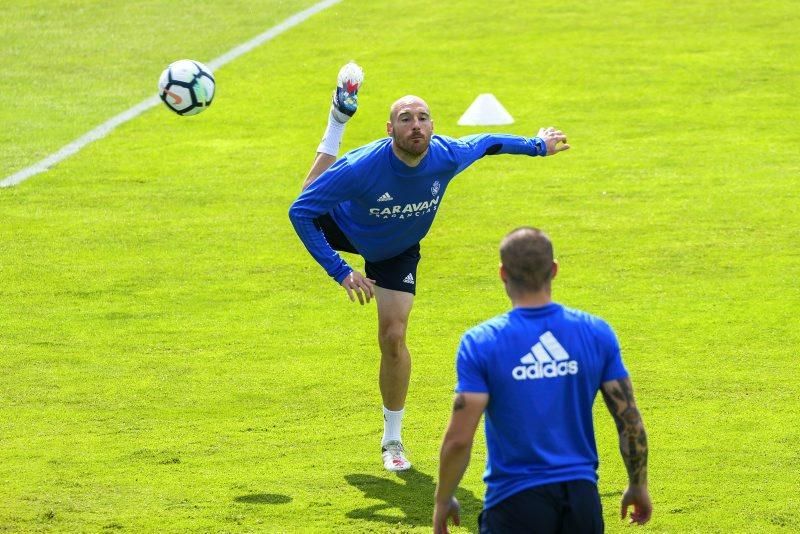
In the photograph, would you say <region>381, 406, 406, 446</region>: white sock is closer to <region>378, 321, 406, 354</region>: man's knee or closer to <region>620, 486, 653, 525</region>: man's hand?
<region>378, 321, 406, 354</region>: man's knee

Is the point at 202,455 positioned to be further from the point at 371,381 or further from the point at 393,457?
the point at 371,381

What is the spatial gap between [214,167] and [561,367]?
14104 millimetres

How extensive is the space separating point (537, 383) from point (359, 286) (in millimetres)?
2924

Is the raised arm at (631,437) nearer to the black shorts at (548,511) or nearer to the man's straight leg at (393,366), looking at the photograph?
the black shorts at (548,511)

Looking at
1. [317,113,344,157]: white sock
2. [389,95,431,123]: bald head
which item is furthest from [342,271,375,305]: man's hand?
[317,113,344,157]: white sock

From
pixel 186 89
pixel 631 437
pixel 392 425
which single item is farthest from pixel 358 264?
pixel 631 437

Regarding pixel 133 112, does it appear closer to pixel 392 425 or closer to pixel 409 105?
pixel 392 425

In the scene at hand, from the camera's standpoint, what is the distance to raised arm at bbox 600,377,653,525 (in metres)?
5.67

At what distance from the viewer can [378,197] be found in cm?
910

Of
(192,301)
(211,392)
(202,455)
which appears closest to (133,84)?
(192,301)

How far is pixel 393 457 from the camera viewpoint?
9.33m

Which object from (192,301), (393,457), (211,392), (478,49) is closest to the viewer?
(393,457)

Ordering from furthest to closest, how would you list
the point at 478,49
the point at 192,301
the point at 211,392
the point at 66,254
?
the point at 478,49
the point at 66,254
the point at 192,301
the point at 211,392

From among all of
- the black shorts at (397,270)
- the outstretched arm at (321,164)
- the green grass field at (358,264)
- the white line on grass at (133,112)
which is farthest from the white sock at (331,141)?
the white line on grass at (133,112)
